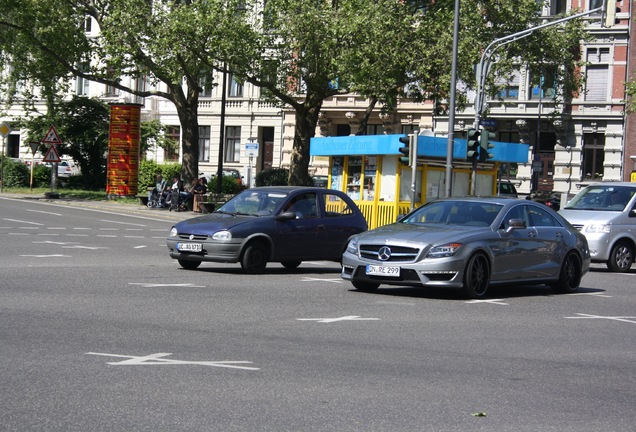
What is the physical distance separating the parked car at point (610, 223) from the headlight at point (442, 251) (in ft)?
30.9

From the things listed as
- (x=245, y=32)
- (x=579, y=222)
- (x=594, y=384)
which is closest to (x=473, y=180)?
(x=579, y=222)

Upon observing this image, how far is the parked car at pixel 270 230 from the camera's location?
19156mm

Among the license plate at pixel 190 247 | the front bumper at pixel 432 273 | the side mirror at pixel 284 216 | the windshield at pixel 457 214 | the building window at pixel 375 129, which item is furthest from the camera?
the building window at pixel 375 129

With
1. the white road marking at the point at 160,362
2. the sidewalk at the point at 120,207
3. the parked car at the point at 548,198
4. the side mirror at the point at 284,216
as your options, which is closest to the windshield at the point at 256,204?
the side mirror at the point at 284,216

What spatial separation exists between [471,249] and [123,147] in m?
35.8

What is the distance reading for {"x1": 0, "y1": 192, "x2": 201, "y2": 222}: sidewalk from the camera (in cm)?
4291

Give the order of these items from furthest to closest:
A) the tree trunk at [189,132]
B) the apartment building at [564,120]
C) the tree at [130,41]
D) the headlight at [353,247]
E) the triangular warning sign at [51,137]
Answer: the apartment building at [564,120], the triangular warning sign at [51,137], the tree trunk at [189,132], the tree at [130,41], the headlight at [353,247]

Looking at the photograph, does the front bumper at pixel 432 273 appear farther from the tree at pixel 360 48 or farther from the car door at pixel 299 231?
the tree at pixel 360 48

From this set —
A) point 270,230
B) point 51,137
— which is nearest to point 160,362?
point 270,230

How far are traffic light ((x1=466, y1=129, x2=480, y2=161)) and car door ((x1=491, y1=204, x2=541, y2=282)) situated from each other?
14.3 m

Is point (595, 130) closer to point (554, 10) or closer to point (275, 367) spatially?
point (554, 10)

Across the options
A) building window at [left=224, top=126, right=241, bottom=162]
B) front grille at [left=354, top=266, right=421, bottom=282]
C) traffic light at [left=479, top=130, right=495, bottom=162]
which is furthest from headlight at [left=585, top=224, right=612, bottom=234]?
building window at [left=224, top=126, right=241, bottom=162]

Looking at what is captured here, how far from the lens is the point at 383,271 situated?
625 inches

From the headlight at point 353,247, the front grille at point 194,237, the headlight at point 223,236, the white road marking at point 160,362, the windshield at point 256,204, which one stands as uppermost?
the windshield at point 256,204
